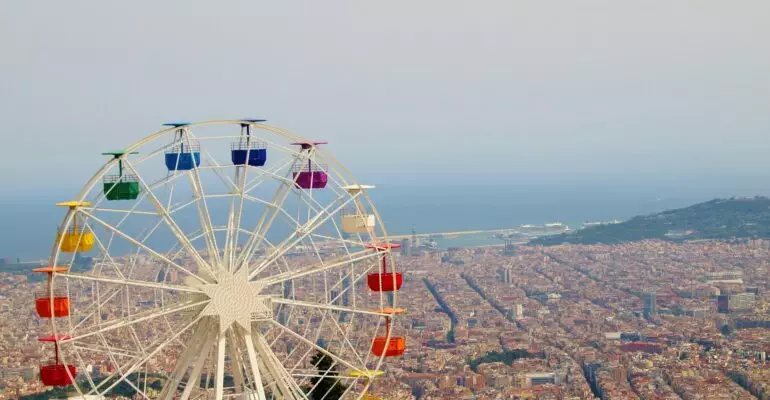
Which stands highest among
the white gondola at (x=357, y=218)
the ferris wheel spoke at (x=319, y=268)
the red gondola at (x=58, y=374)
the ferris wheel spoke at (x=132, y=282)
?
the white gondola at (x=357, y=218)

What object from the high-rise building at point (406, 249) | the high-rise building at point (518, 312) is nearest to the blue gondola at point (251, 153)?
the high-rise building at point (518, 312)

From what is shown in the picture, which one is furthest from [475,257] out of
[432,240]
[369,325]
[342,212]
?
[342,212]

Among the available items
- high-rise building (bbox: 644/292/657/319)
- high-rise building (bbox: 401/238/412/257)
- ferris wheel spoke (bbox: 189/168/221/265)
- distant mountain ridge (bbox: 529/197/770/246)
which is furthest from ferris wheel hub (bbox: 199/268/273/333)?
distant mountain ridge (bbox: 529/197/770/246)

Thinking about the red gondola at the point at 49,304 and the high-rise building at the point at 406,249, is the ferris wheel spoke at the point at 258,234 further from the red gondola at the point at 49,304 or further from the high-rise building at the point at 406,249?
the high-rise building at the point at 406,249

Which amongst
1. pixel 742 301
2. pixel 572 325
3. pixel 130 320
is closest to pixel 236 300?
pixel 130 320

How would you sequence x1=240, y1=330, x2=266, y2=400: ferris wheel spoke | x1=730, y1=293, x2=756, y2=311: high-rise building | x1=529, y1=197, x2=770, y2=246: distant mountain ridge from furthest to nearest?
1. x1=529, y1=197, x2=770, y2=246: distant mountain ridge
2. x1=730, y1=293, x2=756, y2=311: high-rise building
3. x1=240, y1=330, x2=266, y2=400: ferris wheel spoke

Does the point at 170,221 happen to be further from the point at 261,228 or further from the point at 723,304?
the point at 723,304

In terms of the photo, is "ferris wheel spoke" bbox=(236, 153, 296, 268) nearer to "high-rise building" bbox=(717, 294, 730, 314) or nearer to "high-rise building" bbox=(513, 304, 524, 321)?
"high-rise building" bbox=(513, 304, 524, 321)
